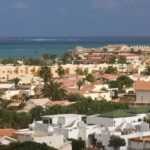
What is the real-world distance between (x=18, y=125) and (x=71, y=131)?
4.79m

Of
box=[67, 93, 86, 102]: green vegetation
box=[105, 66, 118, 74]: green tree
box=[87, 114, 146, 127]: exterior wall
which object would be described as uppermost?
box=[87, 114, 146, 127]: exterior wall

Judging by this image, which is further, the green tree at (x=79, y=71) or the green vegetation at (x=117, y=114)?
the green tree at (x=79, y=71)

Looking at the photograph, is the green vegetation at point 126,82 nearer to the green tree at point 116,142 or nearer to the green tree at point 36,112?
the green tree at point 36,112

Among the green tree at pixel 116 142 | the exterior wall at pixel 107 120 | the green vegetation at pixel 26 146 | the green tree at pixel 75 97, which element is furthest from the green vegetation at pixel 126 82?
the green vegetation at pixel 26 146

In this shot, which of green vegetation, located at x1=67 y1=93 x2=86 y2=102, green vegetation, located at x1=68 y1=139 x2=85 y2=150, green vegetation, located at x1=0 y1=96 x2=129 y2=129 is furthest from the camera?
green vegetation, located at x1=67 y1=93 x2=86 y2=102

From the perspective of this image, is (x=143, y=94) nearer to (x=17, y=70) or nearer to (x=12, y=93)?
(x=12, y=93)

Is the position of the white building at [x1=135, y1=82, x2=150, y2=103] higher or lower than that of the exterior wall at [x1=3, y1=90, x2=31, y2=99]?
higher

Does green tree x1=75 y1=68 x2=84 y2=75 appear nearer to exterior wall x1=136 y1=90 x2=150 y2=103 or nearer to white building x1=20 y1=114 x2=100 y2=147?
exterior wall x1=136 y1=90 x2=150 y2=103

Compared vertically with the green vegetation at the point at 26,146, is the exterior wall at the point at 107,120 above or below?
below


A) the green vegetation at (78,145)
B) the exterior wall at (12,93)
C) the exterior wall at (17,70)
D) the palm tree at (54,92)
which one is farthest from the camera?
the exterior wall at (17,70)

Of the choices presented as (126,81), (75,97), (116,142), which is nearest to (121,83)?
(126,81)

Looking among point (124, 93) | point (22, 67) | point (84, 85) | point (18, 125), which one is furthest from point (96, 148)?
point (22, 67)

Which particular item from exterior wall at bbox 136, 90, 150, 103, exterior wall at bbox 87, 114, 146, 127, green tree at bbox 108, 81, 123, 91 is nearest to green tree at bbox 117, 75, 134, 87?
green tree at bbox 108, 81, 123, 91

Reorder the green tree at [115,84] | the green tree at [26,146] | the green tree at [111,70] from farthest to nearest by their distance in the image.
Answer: the green tree at [111,70], the green tree at [115,84], the green tree at [26,146]
